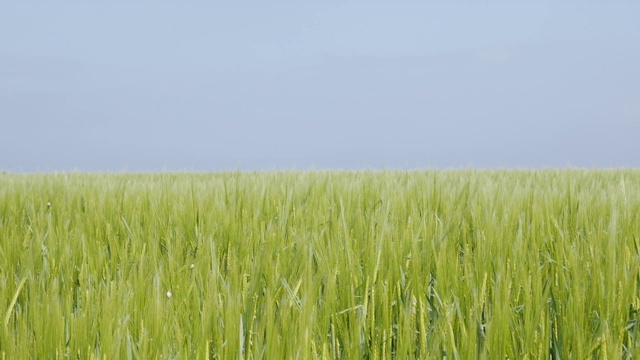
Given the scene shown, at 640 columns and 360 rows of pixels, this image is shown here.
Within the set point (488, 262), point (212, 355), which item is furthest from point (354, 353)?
point (488, 262)

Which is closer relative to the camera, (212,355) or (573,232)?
(212,355)

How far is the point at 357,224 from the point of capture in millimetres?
1784

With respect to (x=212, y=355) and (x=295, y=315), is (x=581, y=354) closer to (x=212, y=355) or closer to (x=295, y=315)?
(x=295, y=315)

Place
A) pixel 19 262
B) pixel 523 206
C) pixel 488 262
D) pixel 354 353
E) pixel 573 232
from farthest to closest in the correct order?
Result: 1. pixel 523 206
2. pixel 573 232
3. pixel 19 262
4. pixel 488 262
5. pixel 354 353

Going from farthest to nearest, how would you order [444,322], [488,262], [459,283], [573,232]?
[573,232] → [488,262] → [459,283] → [444,322]

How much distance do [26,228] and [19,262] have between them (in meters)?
0.65

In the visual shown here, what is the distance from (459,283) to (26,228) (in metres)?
1.81

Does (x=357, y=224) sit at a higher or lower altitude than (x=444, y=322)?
higher

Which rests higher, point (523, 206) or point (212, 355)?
point (523, 206)

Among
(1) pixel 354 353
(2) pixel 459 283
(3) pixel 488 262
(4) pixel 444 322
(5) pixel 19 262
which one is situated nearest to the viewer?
(1) pixel 354 353

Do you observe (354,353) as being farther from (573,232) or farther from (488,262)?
(573,232)

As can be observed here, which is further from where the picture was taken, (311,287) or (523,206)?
(523,206)

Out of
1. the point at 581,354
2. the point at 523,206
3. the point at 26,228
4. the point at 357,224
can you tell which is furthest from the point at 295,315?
the point at 26,228

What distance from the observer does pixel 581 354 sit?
1.00 meters
